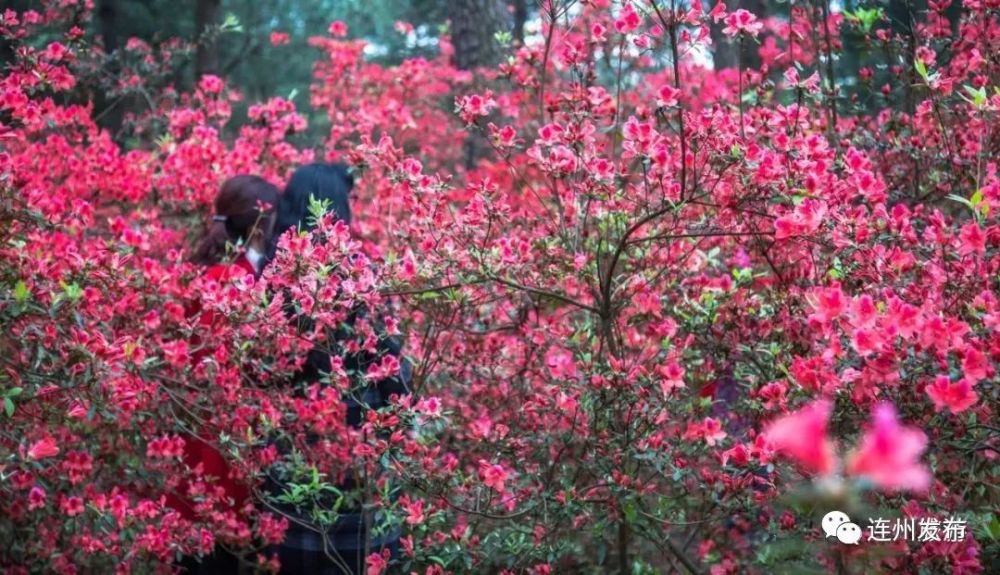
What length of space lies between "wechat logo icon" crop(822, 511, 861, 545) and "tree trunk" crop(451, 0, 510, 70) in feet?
16.0

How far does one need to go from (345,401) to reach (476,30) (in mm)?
4171

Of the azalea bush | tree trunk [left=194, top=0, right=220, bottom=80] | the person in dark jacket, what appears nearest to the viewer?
the azalea bush

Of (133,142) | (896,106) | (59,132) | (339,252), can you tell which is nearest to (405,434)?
(339,252)

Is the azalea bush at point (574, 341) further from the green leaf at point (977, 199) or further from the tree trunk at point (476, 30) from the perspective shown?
the tree trunk at point (476, 30)

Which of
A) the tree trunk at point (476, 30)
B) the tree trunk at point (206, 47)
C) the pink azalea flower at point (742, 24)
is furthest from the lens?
the tree trunk at point (206, 47)

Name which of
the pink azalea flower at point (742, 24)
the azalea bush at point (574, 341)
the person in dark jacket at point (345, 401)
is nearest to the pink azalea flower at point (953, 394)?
the azalea bush at point (574, 341)

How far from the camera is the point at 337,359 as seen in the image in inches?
89.8

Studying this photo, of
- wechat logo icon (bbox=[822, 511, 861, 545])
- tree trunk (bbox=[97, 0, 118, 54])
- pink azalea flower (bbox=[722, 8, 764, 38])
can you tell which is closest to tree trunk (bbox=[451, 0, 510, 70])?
tree trunk (bbox=[97, 0, 118, 54])

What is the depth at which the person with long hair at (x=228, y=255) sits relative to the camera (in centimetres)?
280

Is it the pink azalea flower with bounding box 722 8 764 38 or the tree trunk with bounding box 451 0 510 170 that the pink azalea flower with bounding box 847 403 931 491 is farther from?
the tree trunk with bounding box 451 0 510 170

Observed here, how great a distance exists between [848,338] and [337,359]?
3.64 ft

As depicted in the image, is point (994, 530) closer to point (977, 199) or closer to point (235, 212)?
point (977, 199)

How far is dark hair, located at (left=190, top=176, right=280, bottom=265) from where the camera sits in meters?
2.95

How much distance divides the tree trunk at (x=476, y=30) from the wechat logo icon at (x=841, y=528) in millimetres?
4887
